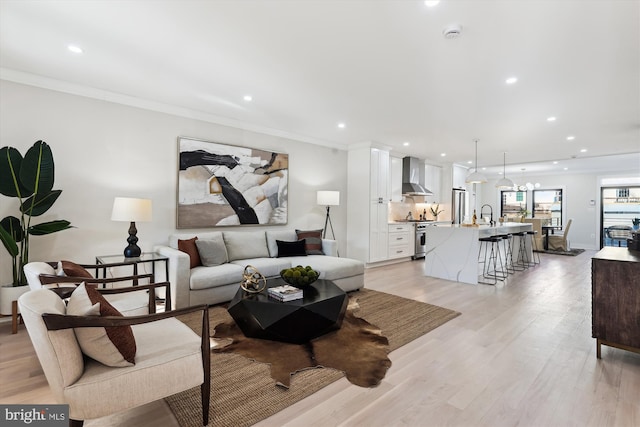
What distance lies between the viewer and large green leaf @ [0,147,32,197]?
295cm

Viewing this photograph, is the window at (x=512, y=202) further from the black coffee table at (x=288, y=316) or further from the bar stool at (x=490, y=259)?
the black coffee table at (x=288, y=316)

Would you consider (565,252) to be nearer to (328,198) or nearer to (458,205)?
(458,205)

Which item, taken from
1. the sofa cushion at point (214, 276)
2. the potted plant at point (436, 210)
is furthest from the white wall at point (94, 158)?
the potted plant at point (436, 210)

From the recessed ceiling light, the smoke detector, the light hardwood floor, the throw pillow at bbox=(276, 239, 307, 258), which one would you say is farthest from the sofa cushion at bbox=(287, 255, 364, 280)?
the recessed ceiling light

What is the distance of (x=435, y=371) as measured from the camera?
7.72ft

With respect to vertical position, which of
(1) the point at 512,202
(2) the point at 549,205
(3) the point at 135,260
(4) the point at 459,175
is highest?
(4) the point at 459,175

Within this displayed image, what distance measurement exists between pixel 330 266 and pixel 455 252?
242 centimetres

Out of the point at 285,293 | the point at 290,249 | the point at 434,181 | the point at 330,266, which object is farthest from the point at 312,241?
the point at 434,181

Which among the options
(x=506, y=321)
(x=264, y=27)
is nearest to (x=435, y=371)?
(x=506, y=321)

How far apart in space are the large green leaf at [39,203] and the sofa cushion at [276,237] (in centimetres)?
263

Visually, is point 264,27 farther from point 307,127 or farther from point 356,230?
point 356,230

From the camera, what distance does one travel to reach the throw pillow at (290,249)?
15.7 ft

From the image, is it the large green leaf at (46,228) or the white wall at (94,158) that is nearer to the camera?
the large green leaf at (46,228)

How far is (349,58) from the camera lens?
2.86 metres
